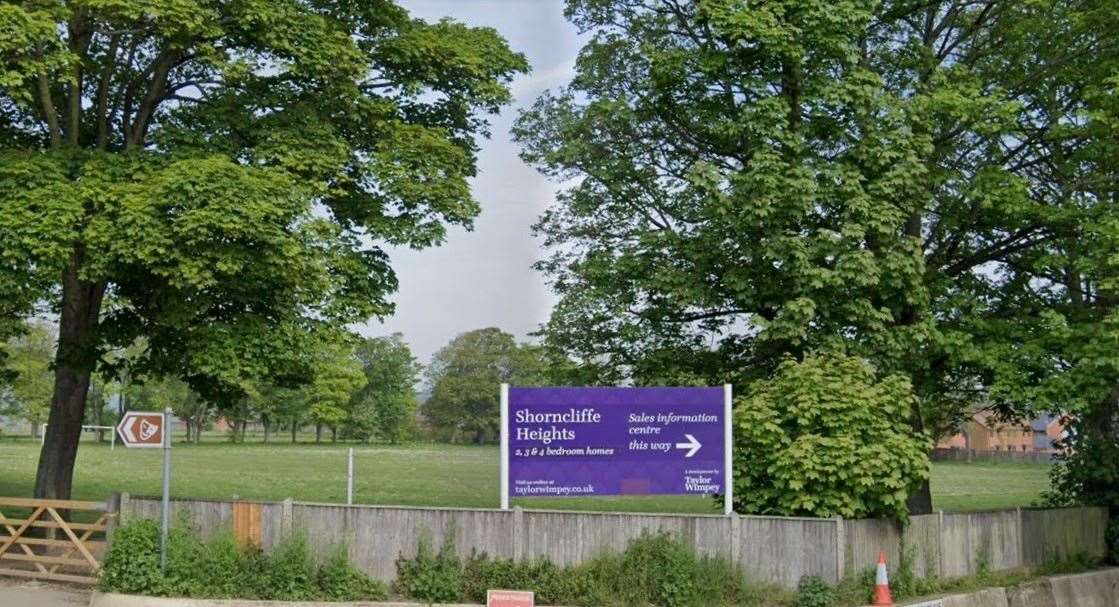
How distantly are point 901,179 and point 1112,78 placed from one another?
13.5 feet

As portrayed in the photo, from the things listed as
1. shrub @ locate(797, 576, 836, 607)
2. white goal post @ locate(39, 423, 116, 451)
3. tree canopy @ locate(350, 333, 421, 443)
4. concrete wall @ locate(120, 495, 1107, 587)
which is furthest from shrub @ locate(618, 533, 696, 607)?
tree canopy @ locate(350, 333, 421, 443)

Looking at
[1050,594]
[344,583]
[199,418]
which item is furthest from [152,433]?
[199,418]

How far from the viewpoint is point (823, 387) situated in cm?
1578

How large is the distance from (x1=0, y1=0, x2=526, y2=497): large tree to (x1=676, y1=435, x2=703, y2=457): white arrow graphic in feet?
21.2

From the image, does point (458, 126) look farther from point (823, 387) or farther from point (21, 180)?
point (823, 387)

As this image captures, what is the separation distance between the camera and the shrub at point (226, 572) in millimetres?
14695

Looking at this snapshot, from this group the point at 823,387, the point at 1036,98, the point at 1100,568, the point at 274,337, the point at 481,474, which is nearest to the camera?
the point at 823,387

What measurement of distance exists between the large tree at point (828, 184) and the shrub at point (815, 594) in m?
4.50

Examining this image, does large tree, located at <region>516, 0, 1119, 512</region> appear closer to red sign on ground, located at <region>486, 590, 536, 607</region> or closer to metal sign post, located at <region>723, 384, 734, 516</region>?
metal sign post, located at <region>723, 384, 734, 516</region>

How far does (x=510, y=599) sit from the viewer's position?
45.5 feet

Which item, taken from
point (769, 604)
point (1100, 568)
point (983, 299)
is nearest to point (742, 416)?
point (769, 604)

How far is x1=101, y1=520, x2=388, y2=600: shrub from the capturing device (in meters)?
14.7

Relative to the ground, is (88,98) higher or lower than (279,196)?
higher

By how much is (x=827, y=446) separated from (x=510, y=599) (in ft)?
16.9
